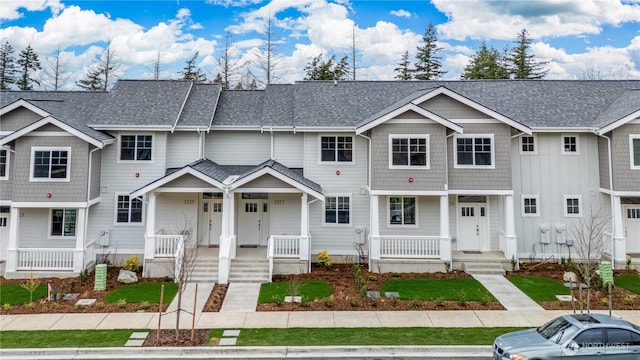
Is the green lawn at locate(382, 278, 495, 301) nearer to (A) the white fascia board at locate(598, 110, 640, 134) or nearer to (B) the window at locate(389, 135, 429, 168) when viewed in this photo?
(B) the window at locate(389, 135, 429, 168)

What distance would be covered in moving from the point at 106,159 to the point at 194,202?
459cm

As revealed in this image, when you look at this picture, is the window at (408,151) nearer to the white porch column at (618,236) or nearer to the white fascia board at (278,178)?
the white fascia board at (278,178)

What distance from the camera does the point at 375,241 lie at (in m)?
18.0

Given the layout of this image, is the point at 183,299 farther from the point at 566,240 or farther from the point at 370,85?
the point at 566,240

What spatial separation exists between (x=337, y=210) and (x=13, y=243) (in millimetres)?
13936

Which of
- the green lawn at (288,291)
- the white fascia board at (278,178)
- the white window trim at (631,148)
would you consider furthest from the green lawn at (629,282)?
the white fascia board at (278,178)

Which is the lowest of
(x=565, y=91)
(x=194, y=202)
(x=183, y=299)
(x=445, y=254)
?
(x=183, y=299)

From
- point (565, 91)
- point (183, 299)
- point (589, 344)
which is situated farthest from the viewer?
point (565, 91)

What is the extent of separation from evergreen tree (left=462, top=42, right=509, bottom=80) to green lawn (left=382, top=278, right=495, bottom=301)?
33.6 meters

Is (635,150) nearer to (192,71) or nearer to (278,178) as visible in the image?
(278,178)

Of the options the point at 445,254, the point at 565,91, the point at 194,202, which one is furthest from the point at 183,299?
the point at 565,91

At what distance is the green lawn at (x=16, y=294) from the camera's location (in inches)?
562

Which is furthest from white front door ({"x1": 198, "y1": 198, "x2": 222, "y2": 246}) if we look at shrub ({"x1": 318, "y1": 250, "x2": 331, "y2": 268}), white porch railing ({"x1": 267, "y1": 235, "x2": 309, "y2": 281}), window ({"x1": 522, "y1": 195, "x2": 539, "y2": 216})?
window ({"x1": 522, "y1": 195, "x2": 539, "y2": 216})

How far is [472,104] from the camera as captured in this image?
18.2 metres
